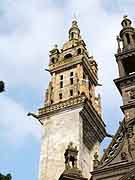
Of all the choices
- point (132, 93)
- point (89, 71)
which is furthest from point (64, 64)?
point (132, 93)

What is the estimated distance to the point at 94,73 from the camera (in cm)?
5378

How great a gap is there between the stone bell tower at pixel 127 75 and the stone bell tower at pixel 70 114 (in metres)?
16.1

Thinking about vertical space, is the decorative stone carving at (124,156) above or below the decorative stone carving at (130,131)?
below

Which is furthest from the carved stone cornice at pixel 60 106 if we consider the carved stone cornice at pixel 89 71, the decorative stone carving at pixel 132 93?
the decorative stone carving at pixel 132 93

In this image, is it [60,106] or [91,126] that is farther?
[60,106]

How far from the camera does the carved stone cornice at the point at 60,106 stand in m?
44.4

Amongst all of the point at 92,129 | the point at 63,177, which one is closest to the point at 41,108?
the point at 92,129

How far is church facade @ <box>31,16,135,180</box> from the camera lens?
1973 cm

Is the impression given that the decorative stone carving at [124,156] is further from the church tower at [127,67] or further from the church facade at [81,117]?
the church tower at [127,67]

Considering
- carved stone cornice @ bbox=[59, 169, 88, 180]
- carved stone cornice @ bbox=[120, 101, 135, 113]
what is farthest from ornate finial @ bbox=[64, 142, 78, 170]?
carved stone cornice @ bbox=[120, 101, 135, 113]

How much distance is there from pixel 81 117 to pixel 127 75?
20.8 meters

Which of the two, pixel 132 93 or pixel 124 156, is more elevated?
pixel 132 93

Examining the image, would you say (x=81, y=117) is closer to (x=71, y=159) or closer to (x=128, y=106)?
(x=128, y=106)

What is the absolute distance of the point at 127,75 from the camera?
75.4ft
